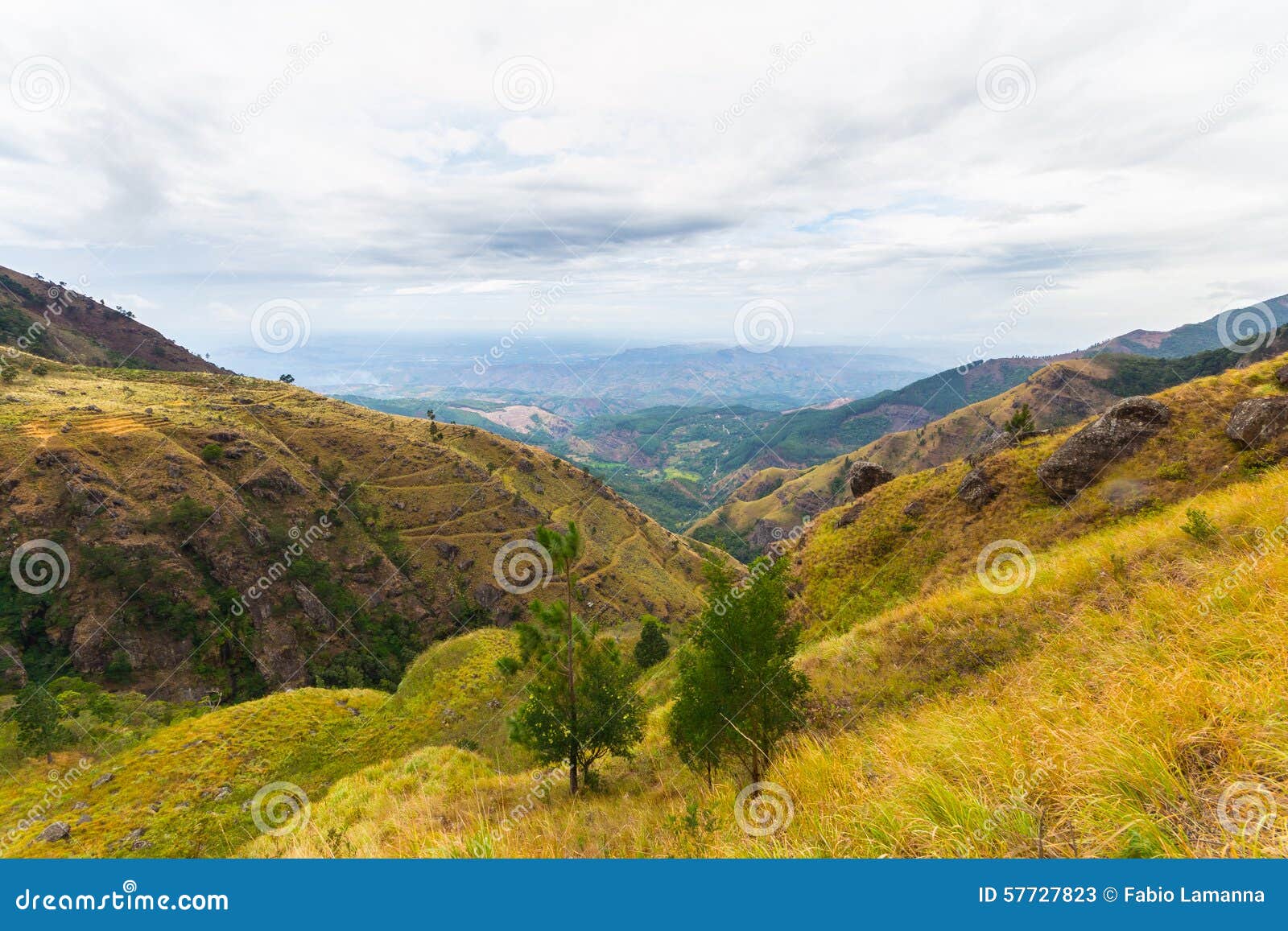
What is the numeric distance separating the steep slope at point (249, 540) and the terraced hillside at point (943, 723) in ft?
171

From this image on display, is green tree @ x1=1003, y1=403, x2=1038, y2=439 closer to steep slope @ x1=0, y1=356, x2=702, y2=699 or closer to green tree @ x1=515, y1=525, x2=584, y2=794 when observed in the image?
green tree @ x1=515, y1=525, x2=584, y2=794

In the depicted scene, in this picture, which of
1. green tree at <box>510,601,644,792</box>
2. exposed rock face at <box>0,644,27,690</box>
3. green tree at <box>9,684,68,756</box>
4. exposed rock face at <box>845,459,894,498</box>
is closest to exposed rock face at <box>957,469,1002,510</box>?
exposed rock face at <box>845,459,894,498</box>

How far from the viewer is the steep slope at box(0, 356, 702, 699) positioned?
65.1 meters

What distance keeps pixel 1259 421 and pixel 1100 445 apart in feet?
16.0

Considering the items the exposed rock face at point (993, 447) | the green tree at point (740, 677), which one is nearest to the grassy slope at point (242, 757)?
the green tree at point (740, 677)

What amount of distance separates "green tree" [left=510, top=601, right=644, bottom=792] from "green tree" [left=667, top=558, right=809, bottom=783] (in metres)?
3.55

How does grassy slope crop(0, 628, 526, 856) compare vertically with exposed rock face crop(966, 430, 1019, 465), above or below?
below

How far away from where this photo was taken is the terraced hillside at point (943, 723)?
13.2 feet

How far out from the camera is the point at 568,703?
1443 centimetres

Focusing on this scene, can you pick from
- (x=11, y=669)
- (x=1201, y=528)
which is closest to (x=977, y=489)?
(x=1201, y=528)

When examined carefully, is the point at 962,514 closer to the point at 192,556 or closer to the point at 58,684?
the point at 58,684

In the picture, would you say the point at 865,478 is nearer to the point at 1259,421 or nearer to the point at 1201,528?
the point at 1259,421

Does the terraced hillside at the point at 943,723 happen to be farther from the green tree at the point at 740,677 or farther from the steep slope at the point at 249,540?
the steep slope at the point at 249,540

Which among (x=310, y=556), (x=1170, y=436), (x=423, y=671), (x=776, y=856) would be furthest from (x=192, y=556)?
(x=1170, y=436)
